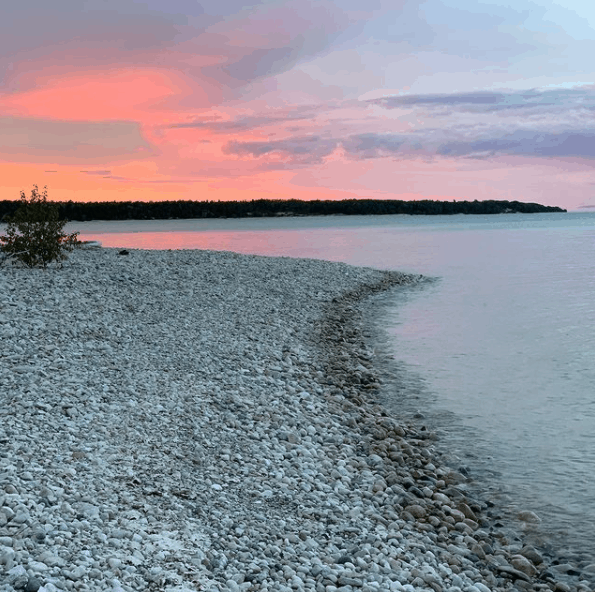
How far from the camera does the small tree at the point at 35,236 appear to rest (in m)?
22.6

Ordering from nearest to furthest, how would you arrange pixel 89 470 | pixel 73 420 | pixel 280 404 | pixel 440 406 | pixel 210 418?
pixel 89 470
pixel 73 420
pixel 210 418
pixel 280 404
pixel 440 406

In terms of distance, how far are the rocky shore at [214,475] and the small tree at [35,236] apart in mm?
6615

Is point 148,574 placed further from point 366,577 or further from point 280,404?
point 280,404

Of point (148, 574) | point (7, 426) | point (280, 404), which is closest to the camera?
point (148, 574)

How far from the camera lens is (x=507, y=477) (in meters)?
9.88

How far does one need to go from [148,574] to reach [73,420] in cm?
384

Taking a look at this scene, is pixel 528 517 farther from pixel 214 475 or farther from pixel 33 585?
pixel 33 585

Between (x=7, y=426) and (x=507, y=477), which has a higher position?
(x=7, y=426)

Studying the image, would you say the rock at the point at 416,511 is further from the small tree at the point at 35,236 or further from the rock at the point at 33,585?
the small tree at the point at 35,236

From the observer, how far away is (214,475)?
8.43 meters

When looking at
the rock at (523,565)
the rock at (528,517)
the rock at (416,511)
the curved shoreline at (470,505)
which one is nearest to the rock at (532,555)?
the curved shoreline at (470,505)

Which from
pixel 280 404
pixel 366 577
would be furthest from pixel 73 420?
pixel 366 577

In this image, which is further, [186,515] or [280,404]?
[280,404]

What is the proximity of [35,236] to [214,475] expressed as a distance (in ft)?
54.5
